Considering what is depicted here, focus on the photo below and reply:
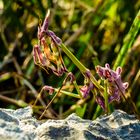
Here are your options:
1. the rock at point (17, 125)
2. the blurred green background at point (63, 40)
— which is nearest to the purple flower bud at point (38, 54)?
the rock at point (17, 125)

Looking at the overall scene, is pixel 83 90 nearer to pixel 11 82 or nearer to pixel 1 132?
pixel 1 132

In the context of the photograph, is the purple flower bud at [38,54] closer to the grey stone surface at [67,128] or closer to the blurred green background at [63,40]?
the grey stone surface at [67,128]

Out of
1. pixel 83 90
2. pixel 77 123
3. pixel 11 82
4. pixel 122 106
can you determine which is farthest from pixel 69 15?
pixel 77 123

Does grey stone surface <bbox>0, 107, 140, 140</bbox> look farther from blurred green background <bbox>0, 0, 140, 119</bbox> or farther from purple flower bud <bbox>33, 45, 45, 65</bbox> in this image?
blurred green background <bbox>0, 0, 140, 119</bbox>

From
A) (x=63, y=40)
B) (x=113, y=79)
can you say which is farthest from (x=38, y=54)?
(x=63, y=40)

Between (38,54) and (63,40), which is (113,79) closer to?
(38,54)
